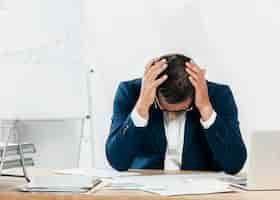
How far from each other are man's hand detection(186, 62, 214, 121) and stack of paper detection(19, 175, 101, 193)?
1.69 feet

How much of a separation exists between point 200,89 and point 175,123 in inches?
9.5

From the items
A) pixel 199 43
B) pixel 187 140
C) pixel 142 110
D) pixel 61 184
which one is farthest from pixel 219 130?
pixel 199 43

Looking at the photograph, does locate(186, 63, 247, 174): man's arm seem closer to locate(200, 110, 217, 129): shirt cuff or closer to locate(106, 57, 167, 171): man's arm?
locate(200, 110, 217, 129): shirt cuff

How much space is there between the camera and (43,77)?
8.39 ft

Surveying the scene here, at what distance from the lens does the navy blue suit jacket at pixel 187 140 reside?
179 cm

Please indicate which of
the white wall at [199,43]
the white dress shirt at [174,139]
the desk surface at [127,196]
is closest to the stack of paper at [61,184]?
the desk surface at [127,196]

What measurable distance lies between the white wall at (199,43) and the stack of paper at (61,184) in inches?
60.2

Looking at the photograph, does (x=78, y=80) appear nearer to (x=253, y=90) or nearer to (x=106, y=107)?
(x=106, y=107)

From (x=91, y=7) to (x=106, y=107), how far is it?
1.91ft

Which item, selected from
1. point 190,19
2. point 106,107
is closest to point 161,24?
point 190,19

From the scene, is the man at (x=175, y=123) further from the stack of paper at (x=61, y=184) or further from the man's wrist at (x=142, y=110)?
the stack of paper at (x=61, y=184)

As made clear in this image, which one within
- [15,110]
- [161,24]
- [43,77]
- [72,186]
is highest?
[161,24]

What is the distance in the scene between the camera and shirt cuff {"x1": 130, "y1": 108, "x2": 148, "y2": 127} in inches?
69.9

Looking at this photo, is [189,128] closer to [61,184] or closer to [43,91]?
[61,184]
